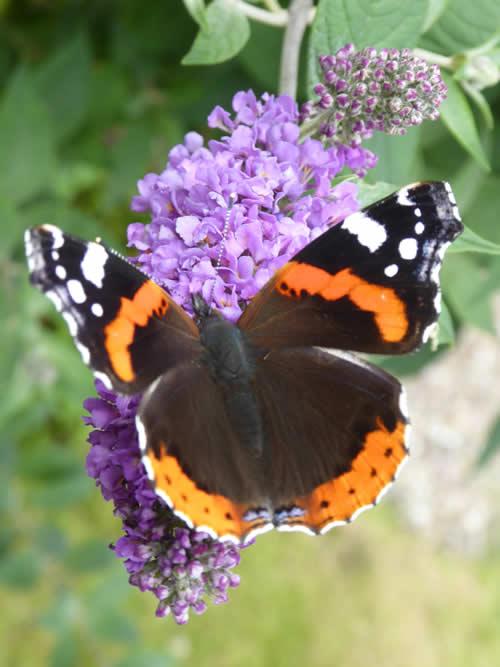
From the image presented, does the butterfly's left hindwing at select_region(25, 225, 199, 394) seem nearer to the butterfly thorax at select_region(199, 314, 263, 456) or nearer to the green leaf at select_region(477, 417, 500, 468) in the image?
the butterfly thorax at select_region(199, 314, 263, 456)

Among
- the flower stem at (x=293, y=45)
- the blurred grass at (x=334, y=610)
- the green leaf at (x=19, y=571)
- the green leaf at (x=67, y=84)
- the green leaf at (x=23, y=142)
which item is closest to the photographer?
the flower stem at (x=293, y=45)

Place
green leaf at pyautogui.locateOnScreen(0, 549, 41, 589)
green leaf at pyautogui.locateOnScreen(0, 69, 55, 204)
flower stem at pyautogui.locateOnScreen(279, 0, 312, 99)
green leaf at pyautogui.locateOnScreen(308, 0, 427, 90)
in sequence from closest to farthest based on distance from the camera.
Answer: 1. green leaf at pyautogui.locateOnScreen(308, 0, 427, 90)
2. flower stem at pyautogui.locateOnScreen(279, 0, 312, 99)
3. green leaf at pyautogui.locateOnScreen(0, 69, 55, 204)
4. green leaf at pyautogui.locateOnScreen(0, 549, 41, 589)

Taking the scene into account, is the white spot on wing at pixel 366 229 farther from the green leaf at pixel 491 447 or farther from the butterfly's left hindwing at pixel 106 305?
the green leaf at pixel 491 447

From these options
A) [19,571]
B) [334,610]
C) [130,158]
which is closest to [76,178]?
[130,158]

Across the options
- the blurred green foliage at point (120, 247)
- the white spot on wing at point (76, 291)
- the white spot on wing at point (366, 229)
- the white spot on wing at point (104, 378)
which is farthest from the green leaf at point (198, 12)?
the white spot on wing at point (104, 378)

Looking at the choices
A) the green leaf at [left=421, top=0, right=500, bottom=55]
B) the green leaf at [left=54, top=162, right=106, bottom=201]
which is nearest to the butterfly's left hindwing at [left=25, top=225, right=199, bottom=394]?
the green leaf at [left=421, top=0, right=500, bottom=55]

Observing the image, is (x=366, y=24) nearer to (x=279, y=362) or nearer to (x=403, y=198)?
(x=403, y=198)

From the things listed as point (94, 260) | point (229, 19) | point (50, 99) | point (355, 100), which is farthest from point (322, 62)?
point (50, 99)
